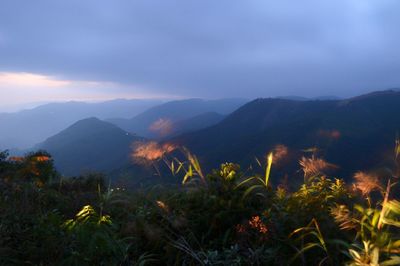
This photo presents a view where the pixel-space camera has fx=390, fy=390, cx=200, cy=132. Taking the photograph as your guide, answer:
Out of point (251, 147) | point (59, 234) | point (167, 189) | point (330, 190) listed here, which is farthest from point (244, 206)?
point (251, 147)

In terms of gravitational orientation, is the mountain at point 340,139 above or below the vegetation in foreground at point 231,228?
below

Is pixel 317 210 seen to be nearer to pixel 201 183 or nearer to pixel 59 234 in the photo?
pixel 201 183

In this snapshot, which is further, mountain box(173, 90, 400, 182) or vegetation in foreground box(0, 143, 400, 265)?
mountain box(173, 90, 400, 182)

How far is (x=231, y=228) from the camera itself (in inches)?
122

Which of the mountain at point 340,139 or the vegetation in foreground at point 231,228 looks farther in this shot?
the mountain at point 340,139

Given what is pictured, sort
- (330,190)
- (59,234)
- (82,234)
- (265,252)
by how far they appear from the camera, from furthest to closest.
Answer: (330,190) < (59,234) < (82,234) < (265,252)

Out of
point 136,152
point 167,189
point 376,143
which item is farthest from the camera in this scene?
point 376,143

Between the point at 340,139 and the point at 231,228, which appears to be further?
the point at 340,139

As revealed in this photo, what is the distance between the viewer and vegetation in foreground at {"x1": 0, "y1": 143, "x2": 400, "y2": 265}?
2.59 meters

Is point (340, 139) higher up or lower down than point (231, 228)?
lower down

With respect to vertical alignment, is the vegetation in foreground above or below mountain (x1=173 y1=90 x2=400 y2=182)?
above

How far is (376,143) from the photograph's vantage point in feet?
385

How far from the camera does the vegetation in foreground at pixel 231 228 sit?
8.51ft

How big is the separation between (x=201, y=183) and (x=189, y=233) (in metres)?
0.64
